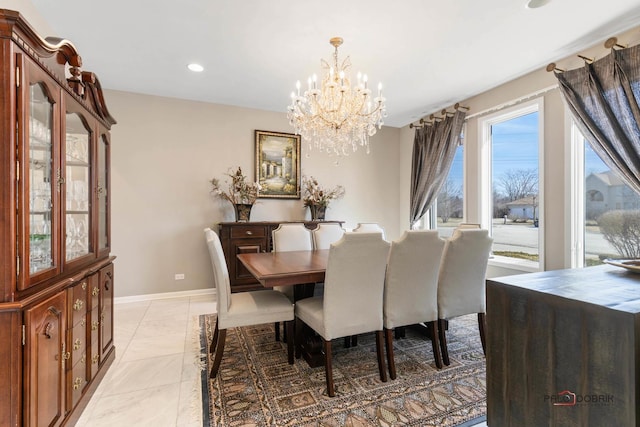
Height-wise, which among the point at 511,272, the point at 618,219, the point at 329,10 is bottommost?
the point at 511,272

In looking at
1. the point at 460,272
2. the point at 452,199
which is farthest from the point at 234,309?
the point at 452,199

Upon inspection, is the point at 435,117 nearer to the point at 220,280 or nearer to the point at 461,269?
the point at 461,269

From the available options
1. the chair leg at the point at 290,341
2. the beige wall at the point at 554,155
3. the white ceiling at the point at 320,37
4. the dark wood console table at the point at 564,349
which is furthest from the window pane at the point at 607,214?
the chair leg at the point at 290,341

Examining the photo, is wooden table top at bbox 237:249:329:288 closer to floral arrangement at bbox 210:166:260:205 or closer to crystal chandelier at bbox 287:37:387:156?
crystal chandelier at bbox 287:37:387:156

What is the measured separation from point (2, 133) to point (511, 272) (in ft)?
14.3

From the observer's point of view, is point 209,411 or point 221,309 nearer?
point 209,411

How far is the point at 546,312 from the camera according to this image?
93cm

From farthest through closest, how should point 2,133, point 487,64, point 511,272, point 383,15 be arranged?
point 511,272 → point 487,64 → point 383,15 → point 2,133

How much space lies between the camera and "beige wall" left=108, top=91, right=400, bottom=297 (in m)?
3.95

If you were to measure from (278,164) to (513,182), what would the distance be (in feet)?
10.5

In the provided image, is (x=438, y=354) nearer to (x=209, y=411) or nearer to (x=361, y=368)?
(x=361, y=368)

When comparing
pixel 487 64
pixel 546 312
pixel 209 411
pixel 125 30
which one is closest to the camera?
pixel 546 312

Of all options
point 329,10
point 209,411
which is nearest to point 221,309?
point 209,411

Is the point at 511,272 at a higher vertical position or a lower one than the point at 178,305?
higher
